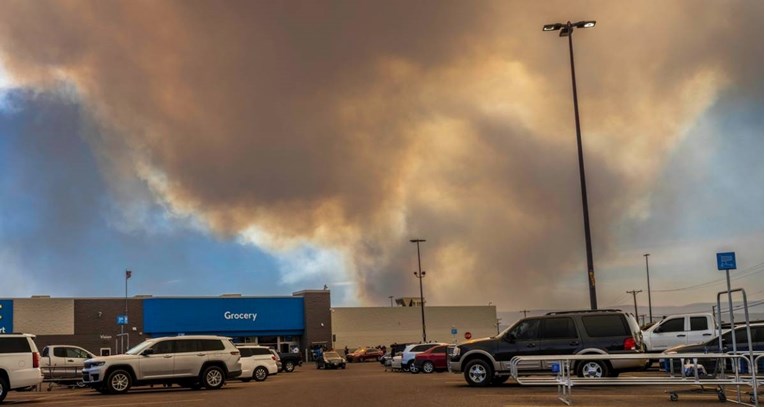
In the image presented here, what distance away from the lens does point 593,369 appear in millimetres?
19781

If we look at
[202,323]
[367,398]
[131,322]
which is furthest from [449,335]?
[367,398]

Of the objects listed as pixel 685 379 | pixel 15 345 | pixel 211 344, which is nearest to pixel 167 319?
pixel 211 344

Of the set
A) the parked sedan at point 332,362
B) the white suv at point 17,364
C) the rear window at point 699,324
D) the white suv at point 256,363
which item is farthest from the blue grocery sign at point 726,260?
the parked sedan at point 332,362

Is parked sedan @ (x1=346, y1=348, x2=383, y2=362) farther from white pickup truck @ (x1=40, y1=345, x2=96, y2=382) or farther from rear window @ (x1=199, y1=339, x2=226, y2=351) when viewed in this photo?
rear window @ (x1=199, y1=339, x2=226, y2=351)

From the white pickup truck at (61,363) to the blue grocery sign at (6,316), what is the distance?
34.3 meters

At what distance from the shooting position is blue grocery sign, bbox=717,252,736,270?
15.3 m

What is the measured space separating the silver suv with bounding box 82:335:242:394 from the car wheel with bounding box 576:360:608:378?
37.8 ft

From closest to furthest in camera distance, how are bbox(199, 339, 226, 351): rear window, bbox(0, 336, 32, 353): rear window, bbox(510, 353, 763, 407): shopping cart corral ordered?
bbox(510, 353, 763, 407): shopping cart corral < bbox(0, 336, 32, 353): rear window < bbox(199, 339, 226, 351): rear window

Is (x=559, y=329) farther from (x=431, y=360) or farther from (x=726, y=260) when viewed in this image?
(x=431, y=360)

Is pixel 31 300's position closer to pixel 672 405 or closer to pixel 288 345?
pixel 288 345

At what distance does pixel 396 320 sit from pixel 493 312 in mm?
12696

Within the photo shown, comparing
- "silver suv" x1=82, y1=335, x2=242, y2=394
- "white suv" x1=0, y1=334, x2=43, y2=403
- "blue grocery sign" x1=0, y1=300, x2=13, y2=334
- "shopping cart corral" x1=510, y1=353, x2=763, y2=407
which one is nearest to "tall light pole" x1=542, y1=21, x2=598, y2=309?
"shopping cart corral" x1=510, y1=353, x2=763, y2=407

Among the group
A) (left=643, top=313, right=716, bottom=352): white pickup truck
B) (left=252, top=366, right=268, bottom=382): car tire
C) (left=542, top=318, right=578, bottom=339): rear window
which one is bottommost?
(left=252, top=366, right=268, bottom=382): car tire

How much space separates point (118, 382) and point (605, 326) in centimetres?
1456
